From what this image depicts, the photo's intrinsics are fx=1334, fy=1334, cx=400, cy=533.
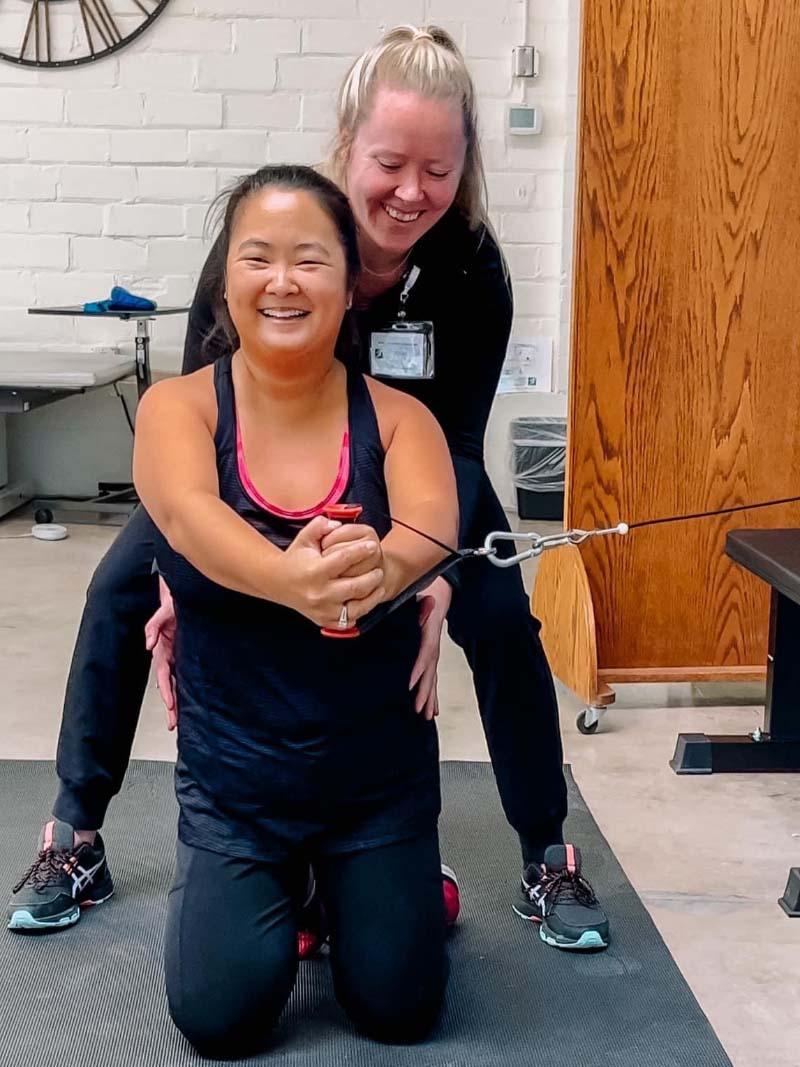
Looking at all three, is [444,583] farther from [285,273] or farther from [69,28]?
[69,28]

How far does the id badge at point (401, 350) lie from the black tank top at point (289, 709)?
0.22 m

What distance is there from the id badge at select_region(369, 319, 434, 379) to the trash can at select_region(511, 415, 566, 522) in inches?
Answer: 106

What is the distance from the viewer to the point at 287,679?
4.57ft

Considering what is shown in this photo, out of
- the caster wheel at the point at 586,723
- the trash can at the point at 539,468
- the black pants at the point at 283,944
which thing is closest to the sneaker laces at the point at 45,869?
the black pants at the point at 283,944

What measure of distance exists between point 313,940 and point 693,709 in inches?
49.4

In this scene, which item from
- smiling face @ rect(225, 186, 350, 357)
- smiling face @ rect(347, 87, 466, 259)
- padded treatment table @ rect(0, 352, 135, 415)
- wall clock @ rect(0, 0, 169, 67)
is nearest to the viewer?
smiling face @ rect(225, 186, 350, 357)

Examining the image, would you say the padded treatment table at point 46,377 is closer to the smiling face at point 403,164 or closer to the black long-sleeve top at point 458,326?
the black long-sleeve top at point 458,326

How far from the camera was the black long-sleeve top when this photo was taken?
5.54 feet

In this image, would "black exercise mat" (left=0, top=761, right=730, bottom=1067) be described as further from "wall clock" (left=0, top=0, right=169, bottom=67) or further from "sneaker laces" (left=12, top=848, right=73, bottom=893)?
"wall clock" (left=0, top=0, right=169, bottom=67)

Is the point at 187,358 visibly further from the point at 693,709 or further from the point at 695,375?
the point at 693,709

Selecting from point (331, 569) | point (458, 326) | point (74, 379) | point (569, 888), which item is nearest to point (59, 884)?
point (569, 888)

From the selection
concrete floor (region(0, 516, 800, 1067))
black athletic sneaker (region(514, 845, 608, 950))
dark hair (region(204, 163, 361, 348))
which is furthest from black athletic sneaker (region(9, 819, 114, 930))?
dark hair (region(204, 163, 361, 348))

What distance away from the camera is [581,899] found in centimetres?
173

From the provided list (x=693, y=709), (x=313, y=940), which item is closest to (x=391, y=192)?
(x=313, y=940)
